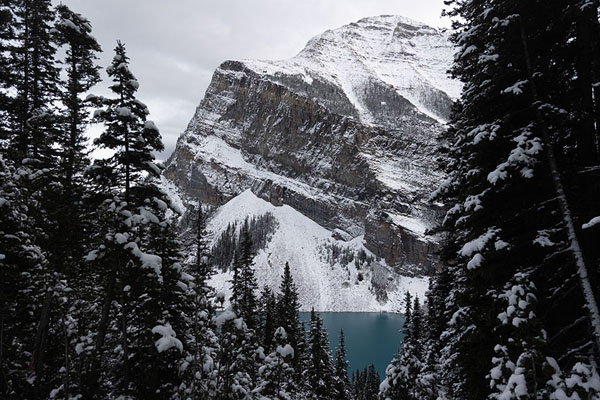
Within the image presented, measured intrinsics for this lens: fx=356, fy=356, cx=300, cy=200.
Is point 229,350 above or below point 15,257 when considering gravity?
below

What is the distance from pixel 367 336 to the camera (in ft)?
429

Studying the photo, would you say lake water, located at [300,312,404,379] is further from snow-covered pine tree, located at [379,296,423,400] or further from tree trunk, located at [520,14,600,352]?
tree trunk, located at [520,14,600,352]

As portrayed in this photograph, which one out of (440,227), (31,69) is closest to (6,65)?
(31,69)

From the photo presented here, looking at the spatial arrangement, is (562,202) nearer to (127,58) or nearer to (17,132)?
(127,58)

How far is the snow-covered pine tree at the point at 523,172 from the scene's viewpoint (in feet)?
24.9

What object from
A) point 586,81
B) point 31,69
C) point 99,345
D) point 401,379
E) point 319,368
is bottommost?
point 319,368

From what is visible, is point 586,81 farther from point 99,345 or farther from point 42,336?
point 42,336

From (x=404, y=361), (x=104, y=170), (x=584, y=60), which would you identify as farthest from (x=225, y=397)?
(x=584, y=60)

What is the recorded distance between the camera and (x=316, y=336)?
3291cm

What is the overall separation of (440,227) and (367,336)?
129882 millimetres

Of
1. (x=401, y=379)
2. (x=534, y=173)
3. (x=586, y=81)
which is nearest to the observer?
(x=586, y=81)

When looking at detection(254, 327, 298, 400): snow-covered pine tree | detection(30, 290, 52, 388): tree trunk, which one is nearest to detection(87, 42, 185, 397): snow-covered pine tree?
detection(30, 290, 52, 388): tree trunk

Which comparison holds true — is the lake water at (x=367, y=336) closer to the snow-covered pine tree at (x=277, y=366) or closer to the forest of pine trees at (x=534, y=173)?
the snow-covered pine tree at (x=277, y=366)

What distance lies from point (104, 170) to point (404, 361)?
11.8m
